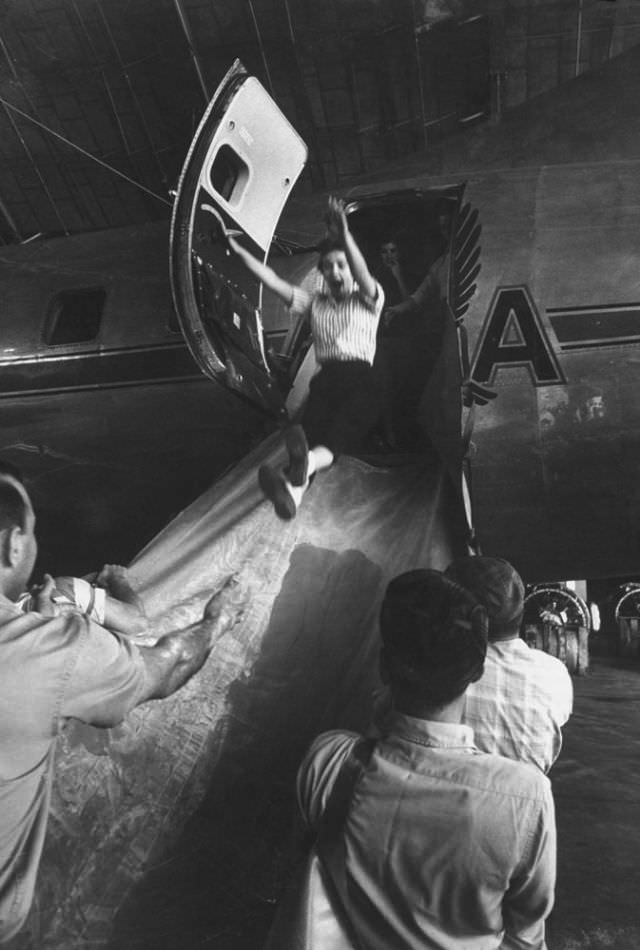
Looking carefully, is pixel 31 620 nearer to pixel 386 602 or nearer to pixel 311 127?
pixel 386 602

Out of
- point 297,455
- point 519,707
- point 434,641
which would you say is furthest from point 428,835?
point 297,455

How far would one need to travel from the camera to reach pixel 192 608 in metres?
4.21

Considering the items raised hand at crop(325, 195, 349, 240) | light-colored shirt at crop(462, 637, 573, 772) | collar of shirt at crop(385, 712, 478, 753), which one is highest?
raised hand at crop(325, 195, 349, 240)

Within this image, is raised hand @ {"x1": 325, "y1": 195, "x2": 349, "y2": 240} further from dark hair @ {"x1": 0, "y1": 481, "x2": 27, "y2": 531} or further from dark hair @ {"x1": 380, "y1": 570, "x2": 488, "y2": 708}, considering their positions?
dark hair @ {"x1": 380, "y1": 570, "x2": 488, "y2": 708}

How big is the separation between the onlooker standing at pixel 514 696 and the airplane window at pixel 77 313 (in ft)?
18.3

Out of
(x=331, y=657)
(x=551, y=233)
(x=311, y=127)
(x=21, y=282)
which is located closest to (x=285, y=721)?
(x=331, y=657)

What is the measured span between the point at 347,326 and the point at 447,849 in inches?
164

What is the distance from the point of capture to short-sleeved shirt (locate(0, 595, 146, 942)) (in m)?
2.27

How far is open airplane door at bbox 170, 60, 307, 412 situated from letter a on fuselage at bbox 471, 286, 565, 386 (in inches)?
62.8

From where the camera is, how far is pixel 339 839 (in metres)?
1.90

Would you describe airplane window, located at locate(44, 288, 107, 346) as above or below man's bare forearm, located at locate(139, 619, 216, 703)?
above

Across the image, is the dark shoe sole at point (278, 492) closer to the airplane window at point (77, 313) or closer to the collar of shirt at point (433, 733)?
the collar of shirt at point (433, 733)

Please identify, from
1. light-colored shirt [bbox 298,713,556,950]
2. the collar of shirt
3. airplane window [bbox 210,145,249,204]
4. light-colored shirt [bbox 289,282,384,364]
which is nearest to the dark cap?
the collar of shirt

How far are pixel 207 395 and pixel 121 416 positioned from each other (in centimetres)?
86
